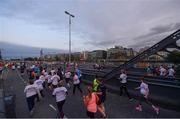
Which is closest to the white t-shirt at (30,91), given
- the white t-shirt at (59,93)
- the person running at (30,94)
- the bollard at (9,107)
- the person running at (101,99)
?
the person running at (30,94)

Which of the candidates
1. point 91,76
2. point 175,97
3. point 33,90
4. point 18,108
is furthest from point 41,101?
point 91,76

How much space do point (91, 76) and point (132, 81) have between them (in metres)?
9.41

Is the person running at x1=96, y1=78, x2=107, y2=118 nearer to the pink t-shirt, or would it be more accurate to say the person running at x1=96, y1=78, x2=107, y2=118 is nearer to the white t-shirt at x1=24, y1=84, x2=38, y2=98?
the pink t-shirt

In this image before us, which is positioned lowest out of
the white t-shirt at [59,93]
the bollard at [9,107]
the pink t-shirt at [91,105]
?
the bollard at [9,107]

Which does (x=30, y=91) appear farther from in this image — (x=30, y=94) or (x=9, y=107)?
(x=9, y=107)

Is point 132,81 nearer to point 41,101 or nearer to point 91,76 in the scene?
point 41,101

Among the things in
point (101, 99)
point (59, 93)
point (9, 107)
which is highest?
point (59, 93)

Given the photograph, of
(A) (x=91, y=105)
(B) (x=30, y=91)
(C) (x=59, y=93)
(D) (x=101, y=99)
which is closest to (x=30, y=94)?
(B) (x=30, y=91)

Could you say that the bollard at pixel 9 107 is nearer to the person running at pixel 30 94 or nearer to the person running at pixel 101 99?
the person running at pixel 30 94

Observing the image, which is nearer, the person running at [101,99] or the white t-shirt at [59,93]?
the white t-shirt at [59,93]

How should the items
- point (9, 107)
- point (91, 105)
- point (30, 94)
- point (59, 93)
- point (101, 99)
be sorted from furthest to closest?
point (30, 94) → point (101, 99) → point (9, 107) → point (59, 93) → point (91, 105)

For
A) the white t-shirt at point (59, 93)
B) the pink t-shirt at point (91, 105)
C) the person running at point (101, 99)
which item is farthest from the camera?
the person running at point (101, 99)

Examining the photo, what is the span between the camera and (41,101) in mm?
17594

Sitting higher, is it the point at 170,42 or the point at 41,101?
the point at 170,42
